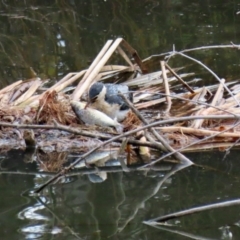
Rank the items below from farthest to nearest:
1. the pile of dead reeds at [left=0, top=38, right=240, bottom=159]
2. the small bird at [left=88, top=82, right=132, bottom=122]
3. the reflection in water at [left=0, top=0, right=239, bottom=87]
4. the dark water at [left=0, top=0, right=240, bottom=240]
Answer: the reflection in water at [left=0, top=0, right=239, bottom=87] < the small bird at [left=88, top=82, right=132, bottom=122] < the pile of dead reeds at [left=0, top=38, right=240, bottom=159] < the dark water at [left=0, top=0, right=240, bottom=240]

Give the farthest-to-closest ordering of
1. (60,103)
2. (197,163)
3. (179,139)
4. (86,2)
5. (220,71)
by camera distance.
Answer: (86,2)
(220,71)
(60,103)
(179,139)
(197,163)

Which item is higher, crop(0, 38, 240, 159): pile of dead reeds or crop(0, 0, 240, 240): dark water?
crop(0, 38, 240, 159): pile of dead reeds

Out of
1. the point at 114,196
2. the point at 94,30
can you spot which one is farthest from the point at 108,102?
the point at 94,30

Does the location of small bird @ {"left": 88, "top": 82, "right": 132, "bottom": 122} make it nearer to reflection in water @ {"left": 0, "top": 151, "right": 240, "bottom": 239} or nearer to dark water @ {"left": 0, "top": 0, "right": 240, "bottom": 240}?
dark water @ {"left": 0, "top": 0, "right": 240, "bottom": 240}

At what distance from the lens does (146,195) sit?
150 inches

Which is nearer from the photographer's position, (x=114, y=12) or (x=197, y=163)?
(x=197, y=163)

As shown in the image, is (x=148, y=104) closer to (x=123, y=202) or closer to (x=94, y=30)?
(x=123, y=202)

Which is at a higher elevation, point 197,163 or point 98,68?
point 98,68

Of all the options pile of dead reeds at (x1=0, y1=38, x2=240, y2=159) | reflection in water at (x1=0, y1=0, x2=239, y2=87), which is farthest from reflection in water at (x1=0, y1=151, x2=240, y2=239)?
reflection in water at (x1=0, y1=0, x2=239, y2=87)

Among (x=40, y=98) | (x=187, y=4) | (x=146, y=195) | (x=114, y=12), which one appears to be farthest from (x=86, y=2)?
(x=146, y=195)

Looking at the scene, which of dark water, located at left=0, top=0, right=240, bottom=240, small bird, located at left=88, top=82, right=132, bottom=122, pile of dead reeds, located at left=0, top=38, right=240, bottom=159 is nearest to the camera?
dark water, located at left=0, top=0, right=240, bottom=240

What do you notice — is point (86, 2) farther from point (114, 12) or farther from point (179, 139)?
point (179, 139)

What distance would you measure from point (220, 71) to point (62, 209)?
3.30 meters

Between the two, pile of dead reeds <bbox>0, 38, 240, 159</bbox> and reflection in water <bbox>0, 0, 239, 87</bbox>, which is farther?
reflection in water <bbox>0, 0, 239, 87</bbox>
